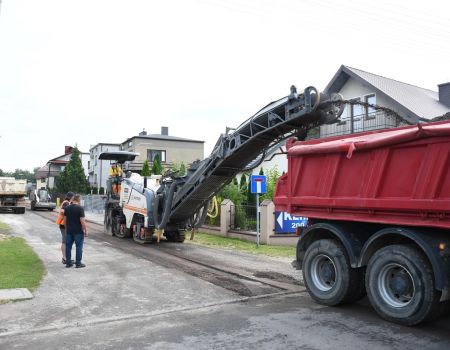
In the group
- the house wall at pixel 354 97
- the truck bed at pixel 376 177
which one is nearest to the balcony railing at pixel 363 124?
the house wall at pixel 354 97

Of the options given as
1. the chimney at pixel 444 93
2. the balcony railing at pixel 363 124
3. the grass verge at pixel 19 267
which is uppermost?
the chimney at pixel 444 93

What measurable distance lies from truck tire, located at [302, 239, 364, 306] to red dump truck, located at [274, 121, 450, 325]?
0.05 ft

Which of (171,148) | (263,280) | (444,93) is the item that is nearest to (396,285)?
(263,280)

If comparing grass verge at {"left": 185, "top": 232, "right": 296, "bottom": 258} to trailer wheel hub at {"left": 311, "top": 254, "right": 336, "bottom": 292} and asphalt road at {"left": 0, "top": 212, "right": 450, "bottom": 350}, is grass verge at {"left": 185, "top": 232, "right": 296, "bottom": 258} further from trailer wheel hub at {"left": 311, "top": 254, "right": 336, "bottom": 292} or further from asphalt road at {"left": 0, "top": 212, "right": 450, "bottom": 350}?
trailer wheel hub at {"left": 311, "top": 254, "right": 336, "bottom": 292}

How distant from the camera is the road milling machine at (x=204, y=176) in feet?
31.9

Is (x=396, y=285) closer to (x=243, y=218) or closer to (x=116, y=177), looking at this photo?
A: (x=243, y=218)

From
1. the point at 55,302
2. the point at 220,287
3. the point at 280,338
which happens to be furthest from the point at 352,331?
the point at 55,302

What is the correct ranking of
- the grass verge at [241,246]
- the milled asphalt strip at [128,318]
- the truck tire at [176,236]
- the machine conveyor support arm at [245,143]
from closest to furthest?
the milled asphalt strip at [128,318] < the machine conveyor support arm at [245,143] < the grass verge at [241,246] < the truck tire at [176,236]

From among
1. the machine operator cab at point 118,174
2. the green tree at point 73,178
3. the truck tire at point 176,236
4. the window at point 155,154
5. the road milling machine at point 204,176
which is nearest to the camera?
the road milling machine at point 204,176

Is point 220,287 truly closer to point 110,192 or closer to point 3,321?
point 3,321

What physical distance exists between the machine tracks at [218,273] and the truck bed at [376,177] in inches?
63.7

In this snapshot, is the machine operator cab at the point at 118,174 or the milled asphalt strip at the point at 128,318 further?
the machine operator cab at the point at 118,174

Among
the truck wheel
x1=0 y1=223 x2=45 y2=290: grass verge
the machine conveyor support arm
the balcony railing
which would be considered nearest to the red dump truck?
the truck wheel

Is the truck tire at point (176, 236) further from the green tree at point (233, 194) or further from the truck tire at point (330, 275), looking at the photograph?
the truck tire at point (330, 275)
